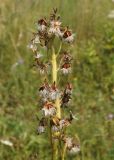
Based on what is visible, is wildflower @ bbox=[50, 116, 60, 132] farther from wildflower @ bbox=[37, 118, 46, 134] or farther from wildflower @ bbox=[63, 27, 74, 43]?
wildflower @ bbox=[63, 27, 74, 43]

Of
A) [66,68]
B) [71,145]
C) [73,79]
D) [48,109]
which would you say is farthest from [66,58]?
[73,79]

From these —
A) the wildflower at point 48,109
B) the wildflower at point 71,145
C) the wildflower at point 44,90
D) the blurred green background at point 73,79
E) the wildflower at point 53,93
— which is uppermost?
the blurred green background at point 73,79

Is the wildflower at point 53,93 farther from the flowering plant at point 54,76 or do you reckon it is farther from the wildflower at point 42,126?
the wildflower at point 42,126

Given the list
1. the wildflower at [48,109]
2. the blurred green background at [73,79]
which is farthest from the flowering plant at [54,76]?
the blurred green background at [73,79]

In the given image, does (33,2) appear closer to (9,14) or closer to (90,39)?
(9,14)

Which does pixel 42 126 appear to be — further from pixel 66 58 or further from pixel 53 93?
pixel 66 58

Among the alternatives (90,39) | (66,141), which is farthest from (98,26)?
(66,141)

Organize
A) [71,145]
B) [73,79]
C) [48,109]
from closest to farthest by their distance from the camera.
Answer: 1. [48,109]
2. [71,145]
3. [73,79]
